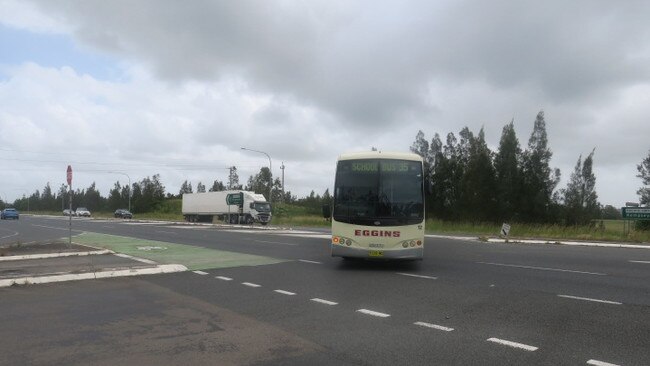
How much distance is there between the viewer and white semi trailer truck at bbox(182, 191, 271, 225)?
56125 millimetres

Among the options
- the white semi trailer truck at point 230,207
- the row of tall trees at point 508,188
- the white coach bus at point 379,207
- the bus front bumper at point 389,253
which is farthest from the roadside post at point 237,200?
the bus front bumper at point 389,253

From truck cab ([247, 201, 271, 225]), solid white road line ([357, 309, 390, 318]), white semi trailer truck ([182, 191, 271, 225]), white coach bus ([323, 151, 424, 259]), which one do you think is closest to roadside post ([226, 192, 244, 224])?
white semi trailer truck ([182, 191, 271, 225])

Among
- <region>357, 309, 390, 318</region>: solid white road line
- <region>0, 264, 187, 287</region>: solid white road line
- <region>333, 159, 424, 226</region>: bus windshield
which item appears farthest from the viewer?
<region>333, 159, 424, 226</region>: bus windshield

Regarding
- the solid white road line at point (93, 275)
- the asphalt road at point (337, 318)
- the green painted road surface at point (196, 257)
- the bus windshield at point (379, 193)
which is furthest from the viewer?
the green painted road surface at point (196, 257)

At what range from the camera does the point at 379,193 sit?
13969 millimetres

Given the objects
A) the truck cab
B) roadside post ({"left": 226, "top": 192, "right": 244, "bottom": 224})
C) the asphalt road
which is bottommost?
the asphalt road

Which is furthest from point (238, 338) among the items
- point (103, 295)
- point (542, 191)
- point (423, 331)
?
point (542, 191)

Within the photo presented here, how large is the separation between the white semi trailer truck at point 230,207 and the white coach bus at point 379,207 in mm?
41725

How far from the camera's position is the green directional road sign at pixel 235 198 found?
56.3m

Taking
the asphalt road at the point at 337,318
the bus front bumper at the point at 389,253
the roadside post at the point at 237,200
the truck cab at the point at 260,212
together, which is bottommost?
the asphalt road at the point at 337,318

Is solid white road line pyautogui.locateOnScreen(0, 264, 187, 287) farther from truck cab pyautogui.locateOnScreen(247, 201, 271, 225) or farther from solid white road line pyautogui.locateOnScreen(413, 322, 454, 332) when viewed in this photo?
truck cab pyautogui.locateOnScreen(247, 201, 271, 225)

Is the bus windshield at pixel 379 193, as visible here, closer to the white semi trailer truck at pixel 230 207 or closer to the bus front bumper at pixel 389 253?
the bus front bumper at pixel 389 253

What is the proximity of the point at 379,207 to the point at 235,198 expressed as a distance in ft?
146

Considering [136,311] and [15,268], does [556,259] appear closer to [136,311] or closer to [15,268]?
[136,311]
